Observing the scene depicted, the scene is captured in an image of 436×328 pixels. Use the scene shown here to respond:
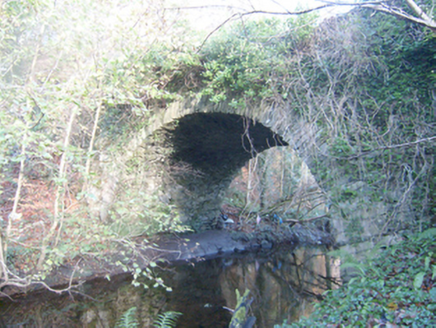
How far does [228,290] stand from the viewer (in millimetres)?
5965

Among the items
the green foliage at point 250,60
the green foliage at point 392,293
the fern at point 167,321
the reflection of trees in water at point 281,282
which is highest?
the green foliage at point 250,60

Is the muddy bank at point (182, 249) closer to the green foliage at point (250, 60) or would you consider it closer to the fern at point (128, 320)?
the fern at point (128, 320)

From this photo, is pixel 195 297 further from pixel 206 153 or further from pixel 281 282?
pixel 206 153

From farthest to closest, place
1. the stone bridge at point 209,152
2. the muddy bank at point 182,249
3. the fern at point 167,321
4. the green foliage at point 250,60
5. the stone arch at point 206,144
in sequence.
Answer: the stone arch at point 206,144 → the muddy bank at point 182,249 → the green foliage at point 250,60 → the stone bridge at point 209,152 → the fern at point 167,321

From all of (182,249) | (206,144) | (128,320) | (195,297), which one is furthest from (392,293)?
(182,249)

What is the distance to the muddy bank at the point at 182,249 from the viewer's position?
542 centimetres

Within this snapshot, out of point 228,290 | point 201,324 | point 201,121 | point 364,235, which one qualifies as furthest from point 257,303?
point 201,121

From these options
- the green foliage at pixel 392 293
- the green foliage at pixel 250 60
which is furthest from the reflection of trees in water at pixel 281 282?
the green foliage at pixel 250 60

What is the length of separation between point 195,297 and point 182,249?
2336mm

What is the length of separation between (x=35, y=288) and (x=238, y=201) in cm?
774

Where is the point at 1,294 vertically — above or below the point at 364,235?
below

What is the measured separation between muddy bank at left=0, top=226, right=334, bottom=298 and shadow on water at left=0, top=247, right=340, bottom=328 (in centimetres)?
21

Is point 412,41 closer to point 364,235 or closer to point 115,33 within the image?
point 364,235

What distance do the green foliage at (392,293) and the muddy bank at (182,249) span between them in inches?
111
